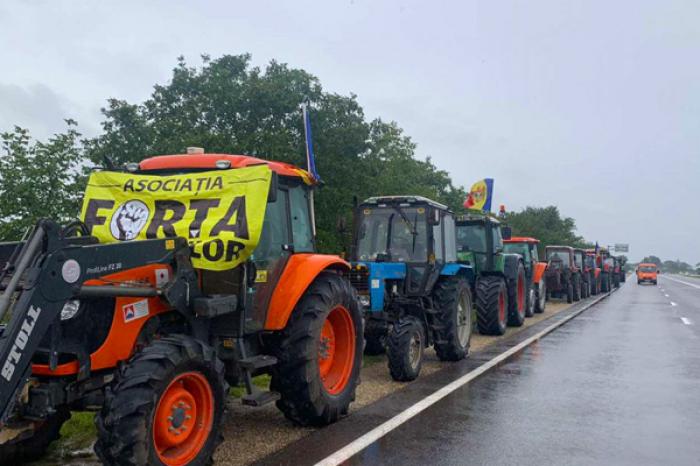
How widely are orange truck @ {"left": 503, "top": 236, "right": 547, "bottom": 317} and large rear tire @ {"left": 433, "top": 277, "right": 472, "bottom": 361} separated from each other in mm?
8255

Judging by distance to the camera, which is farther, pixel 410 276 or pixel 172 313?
pixel 410 276

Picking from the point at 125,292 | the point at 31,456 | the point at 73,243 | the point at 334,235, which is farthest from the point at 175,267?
the point at 334,235

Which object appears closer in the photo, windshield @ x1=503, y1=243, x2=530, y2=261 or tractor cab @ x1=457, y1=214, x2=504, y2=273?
tractor cab @ x1=457, y1=214, x2=504, y2=273

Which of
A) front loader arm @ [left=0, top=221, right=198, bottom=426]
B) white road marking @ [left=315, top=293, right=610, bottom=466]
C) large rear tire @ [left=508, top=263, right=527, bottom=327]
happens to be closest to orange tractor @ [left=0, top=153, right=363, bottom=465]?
front loader arm @ [left=0, top=221, right=198, bottom=426]

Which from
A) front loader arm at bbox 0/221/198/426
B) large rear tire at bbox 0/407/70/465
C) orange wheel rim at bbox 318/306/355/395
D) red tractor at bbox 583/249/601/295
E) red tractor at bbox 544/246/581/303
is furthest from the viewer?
red tractor at bbox 583/249/601/295

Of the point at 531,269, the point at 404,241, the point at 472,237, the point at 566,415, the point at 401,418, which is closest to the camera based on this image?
the point at 401,418

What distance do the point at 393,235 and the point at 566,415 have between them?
13.0 ft

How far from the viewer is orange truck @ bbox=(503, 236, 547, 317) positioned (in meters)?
17.7

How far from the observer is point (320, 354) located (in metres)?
6.22

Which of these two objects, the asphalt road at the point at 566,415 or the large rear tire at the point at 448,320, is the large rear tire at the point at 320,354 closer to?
the asphalt road at the point at 566,415

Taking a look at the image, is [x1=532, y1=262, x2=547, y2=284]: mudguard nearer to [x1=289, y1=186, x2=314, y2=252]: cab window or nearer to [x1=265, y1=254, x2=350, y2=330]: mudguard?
[x1=289, y1=186, x2=314, y2=252]: cab window

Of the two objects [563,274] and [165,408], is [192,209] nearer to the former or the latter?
[165,408]

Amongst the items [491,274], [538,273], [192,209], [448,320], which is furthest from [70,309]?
[538,273]

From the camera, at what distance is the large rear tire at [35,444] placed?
4.66 meters
